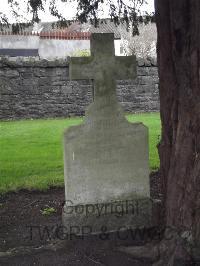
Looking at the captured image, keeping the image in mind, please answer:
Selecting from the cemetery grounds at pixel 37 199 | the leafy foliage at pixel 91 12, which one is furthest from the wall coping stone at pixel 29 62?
the leafy foliage at pixel 91 12

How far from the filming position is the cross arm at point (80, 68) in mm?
4281

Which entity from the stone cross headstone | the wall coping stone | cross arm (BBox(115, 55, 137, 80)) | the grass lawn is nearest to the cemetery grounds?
the grass lawn

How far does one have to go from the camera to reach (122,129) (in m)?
4.37

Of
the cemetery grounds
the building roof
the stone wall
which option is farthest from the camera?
the stone wall

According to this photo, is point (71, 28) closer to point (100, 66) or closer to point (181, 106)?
point (100, 66)

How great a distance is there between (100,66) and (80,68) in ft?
0.60

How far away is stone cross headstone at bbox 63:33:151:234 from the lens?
427 centimetres

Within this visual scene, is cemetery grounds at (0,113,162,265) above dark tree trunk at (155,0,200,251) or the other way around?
the other way around

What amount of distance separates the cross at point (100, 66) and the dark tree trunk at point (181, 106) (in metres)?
0.47

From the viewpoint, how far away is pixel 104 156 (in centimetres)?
434

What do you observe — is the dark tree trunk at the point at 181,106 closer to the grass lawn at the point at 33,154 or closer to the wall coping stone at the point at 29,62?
the grass lawn at the point at 33,154

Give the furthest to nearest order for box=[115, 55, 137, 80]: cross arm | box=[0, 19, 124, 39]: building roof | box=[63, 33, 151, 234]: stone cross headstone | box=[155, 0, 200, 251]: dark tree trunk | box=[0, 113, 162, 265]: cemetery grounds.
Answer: box=[0, 19, 124, 39]: building roof
box=[115, 55, 137, 80]: cross arm
box=[63, 33, 151, 234]: stone cross headstone
box=[0, 113, 162, 265]: cemetery grounds
box=[155, 0, 200, 251]: dark tree trunk

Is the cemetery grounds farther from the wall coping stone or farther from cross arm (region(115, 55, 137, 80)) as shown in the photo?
the wall coping stone

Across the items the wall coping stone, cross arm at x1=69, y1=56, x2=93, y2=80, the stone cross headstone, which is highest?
the wall coping stone
